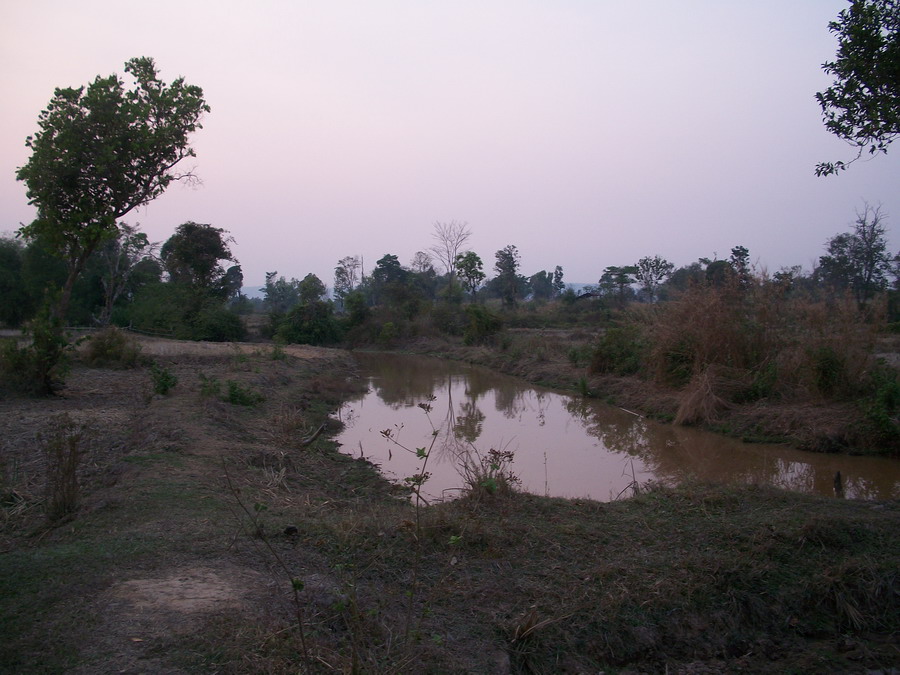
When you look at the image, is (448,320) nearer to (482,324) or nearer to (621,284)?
(482,324)

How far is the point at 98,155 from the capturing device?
34.8 feet

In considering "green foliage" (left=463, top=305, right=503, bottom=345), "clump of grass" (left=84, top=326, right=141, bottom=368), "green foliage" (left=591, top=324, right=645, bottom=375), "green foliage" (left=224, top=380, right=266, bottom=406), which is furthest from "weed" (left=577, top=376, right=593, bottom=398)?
"green foliage" (left=463, top=305, right=503, bottom=345)

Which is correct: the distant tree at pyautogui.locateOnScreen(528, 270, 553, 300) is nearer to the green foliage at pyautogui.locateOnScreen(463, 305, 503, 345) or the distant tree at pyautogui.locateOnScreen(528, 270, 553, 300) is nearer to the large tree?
the green foliage at pyautogui.locateOnScreen(463, 305, 503, 345)

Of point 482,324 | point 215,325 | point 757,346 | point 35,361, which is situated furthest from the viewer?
point 215,325

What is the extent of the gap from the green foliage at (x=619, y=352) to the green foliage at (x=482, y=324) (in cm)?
1254

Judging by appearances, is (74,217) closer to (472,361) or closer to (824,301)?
(824,301)

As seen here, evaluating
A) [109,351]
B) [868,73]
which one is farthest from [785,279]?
[109,351]

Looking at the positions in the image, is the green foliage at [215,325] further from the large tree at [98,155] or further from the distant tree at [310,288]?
the large tree at [98,155]

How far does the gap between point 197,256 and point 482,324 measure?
17175 millimetres

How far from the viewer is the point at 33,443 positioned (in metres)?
7.14

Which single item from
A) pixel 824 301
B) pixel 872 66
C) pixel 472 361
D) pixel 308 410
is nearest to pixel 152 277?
pixel 472 361

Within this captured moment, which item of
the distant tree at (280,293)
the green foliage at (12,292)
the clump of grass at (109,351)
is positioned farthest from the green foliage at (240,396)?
the distant tree at (280,293)

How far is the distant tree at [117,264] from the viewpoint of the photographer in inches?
1305

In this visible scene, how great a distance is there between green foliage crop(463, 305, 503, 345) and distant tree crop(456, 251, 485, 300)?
15009 mm
